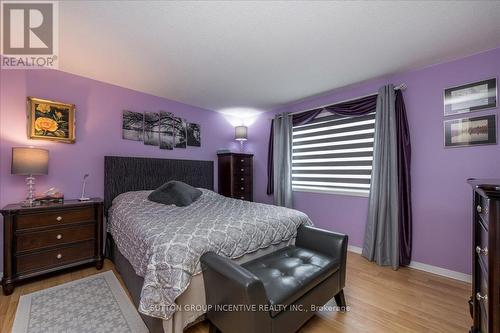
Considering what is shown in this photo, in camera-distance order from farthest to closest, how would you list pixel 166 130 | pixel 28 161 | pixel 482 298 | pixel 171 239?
pixel 166 130, pixel 28 161, pixel 171 239, pixel 482 298

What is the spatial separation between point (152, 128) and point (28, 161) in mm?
1551

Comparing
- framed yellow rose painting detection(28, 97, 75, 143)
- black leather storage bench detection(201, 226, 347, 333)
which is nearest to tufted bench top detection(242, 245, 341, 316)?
black leather storage bench detection(201, 226, 347, 333)

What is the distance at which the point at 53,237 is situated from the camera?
226 cm

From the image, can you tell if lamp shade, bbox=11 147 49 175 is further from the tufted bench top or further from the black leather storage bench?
the tufted bench top

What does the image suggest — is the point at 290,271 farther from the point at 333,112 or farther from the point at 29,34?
the point at 29,34

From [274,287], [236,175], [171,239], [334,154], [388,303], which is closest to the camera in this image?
[274,287]

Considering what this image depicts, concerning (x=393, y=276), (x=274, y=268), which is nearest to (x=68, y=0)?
(x=274, y=268)

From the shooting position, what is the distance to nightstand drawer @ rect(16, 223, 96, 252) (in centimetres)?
210

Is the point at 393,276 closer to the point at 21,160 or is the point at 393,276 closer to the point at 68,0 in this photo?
the point at 68,0

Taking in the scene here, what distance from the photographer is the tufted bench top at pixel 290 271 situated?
131 centimetres

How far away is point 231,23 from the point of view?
176 centimetres

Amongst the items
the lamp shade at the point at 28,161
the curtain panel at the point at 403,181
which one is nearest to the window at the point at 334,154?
the curtain panel at the point at 403,181

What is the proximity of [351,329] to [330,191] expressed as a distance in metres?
2.09

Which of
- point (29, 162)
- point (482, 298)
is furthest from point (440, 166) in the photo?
point (29, 162)
